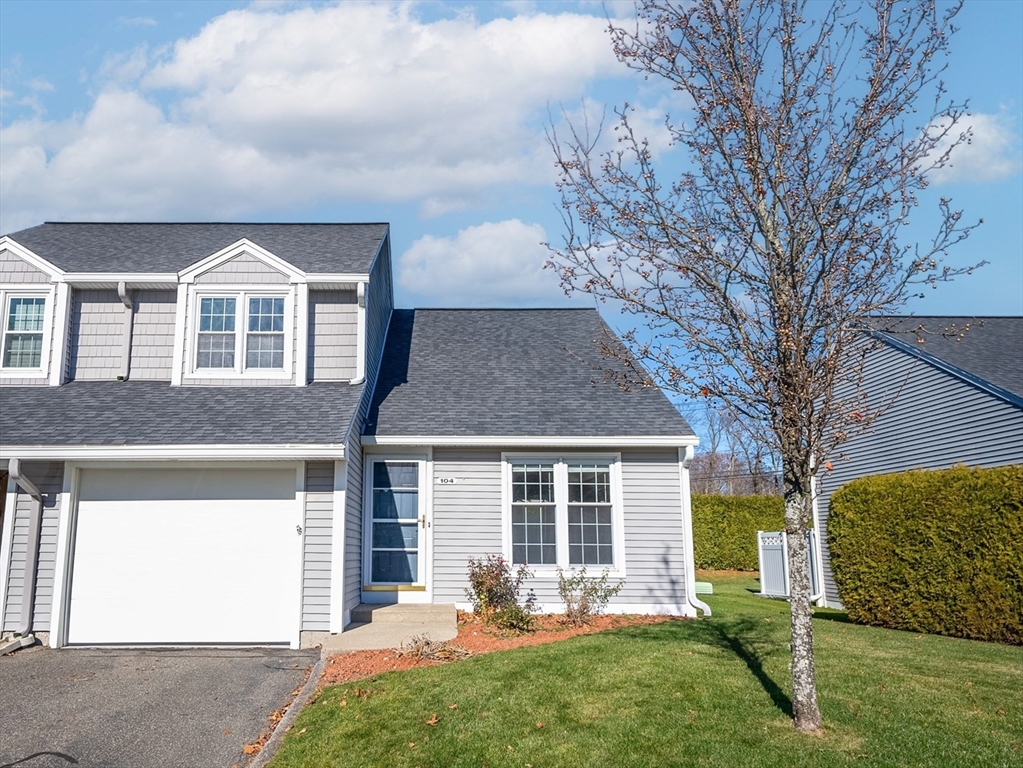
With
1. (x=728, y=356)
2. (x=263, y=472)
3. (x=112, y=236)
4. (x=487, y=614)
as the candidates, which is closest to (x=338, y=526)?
(x=263, y=472)

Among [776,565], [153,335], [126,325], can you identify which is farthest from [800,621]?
[776,565]

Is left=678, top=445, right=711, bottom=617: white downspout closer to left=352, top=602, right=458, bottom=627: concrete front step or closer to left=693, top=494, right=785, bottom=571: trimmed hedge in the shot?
left=352, top=602, right=458, bottom=627: concrete front step

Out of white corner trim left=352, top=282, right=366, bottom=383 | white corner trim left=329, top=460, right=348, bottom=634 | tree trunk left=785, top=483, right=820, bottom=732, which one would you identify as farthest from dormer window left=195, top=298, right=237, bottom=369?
tree trunk left=785, top=483, right=820, bottom=732

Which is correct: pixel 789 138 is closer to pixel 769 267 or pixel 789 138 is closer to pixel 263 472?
pixel 769 267

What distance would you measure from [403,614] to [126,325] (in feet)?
21.6

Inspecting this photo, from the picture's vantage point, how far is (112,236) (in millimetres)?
14375

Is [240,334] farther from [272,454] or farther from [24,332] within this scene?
[24,332]

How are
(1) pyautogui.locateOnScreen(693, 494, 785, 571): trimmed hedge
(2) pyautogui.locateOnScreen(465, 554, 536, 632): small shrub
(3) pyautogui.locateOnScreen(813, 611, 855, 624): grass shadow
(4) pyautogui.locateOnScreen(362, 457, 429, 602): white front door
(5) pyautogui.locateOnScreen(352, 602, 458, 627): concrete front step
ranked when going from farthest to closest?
(1) pyautogui.locateOnScreen(693, 494, 785, 571): trimmed hedge
(3) pyautogui.locateOnScreen(813, 611, 855, 624): grass shadow
(4) pyautogui.locateOnScreen(362, 457, 429, 602): white front door
(2) pyautogui.locateOnScreen(465, 554, 536, 632): small shrub
(5) pyautogui.locateOnScreen(352, 602, 458, 627): concrete front step

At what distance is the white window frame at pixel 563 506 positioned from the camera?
39.0ft

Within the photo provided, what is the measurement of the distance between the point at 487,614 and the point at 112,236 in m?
10.2

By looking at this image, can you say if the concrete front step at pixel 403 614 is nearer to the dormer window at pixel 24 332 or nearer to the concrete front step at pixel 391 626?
the concrete front step at pixel 391 626

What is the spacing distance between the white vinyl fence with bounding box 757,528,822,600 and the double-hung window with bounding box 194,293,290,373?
41.9 feet

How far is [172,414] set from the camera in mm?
10734

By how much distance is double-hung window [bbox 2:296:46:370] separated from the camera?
12.0m
